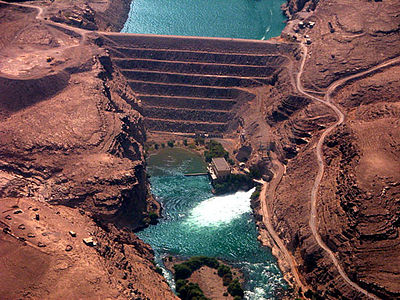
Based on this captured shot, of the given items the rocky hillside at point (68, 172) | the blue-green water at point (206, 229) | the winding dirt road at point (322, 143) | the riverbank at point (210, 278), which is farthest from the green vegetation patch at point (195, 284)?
the winding dirt road at point (322, 143)

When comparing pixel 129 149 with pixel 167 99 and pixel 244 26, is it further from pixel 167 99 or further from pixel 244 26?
pixel 244 26

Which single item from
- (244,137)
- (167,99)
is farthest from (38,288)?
(167,99)

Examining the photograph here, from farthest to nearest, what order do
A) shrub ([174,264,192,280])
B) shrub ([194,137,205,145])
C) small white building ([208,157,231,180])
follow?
shrub ([194,137,205,145]) < small white building ([208,157,231,180]) < shrub ([174,264,192,280])

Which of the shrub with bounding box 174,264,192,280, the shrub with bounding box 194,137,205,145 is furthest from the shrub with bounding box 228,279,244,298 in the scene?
the shrub with bounding box 194,137,205,145

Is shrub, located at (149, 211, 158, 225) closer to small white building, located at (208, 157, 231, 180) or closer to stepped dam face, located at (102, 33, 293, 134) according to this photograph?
small white building, located at (208, 157, 231, 180)

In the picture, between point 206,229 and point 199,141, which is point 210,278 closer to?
point 206,229
